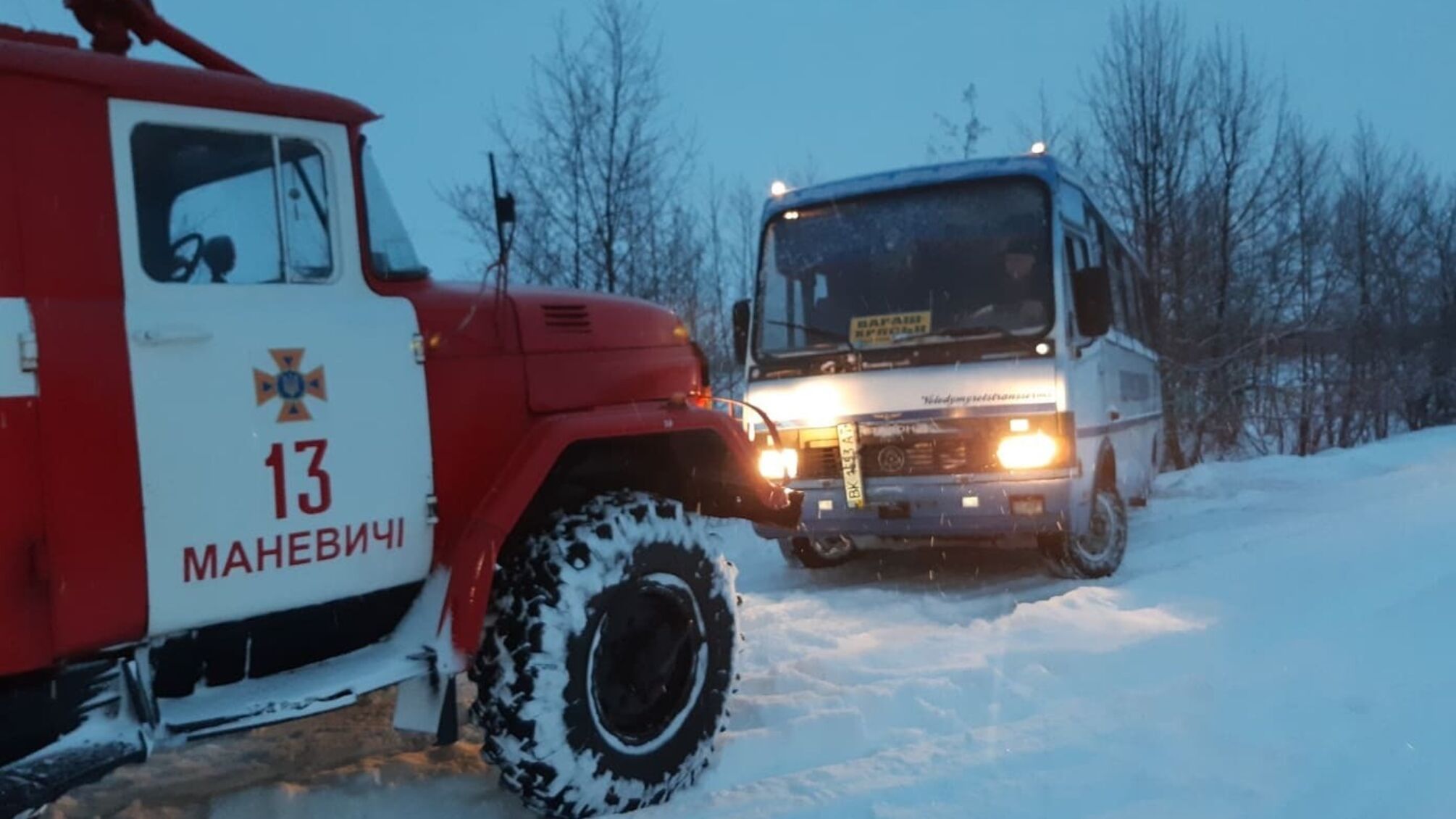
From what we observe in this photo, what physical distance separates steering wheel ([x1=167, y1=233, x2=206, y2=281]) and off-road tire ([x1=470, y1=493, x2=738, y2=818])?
1.36 meters

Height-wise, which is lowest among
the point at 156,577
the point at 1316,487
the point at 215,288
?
the point at 1316,487

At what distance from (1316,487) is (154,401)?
1273cm

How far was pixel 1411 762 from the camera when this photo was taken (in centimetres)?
359

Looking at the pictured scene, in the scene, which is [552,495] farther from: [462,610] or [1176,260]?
[1176,260]

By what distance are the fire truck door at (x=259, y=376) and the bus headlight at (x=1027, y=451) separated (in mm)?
4437

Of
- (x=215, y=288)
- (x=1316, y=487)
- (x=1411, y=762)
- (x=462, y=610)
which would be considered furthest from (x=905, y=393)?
(x=1316, y=487)

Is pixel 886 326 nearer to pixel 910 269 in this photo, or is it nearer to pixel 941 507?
pixel 910 269

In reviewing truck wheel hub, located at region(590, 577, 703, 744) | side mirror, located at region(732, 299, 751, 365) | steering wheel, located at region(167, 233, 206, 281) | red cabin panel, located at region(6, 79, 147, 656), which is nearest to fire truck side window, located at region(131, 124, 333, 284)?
steering wheel, located at region(167, 233, 206, 281)

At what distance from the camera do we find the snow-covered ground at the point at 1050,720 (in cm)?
353

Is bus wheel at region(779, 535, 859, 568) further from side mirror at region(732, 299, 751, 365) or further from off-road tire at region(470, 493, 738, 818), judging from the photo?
off-road tire at region(470, 493, 738, 818)

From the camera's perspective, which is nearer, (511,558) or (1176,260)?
(511,558)

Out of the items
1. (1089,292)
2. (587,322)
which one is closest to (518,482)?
(587,322)

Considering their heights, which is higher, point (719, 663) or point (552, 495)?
point (552, 495)

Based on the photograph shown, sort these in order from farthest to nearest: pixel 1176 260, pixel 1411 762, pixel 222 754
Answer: pixel 1176 260 → pixel 222 754 → pixel 1411 762
